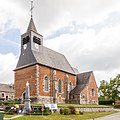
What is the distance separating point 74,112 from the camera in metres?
30.8

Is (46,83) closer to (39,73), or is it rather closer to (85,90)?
(39,73)

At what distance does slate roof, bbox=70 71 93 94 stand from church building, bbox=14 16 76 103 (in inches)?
88.6

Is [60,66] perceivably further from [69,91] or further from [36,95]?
[36,95]

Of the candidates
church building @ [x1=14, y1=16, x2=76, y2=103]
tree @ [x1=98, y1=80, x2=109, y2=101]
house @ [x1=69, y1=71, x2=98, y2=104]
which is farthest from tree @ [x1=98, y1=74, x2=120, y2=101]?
church building @ [x1=14, y1=16, x2=76, y2=103]

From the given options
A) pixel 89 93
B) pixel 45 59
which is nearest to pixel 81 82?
pixel 89 93

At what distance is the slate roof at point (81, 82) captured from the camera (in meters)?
49.6

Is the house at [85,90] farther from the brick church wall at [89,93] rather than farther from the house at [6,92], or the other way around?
the house at [6,92]

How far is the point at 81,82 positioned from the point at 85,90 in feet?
13.1

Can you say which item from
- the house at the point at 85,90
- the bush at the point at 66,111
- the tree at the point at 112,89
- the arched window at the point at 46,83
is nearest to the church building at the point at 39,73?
the arched window at the point at 46,83

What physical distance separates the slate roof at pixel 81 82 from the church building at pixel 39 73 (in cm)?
225

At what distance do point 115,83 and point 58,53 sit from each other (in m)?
26.0

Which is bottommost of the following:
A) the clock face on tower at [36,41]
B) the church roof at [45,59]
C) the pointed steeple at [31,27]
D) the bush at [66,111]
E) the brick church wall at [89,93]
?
the bush at [66,111]

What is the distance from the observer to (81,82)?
5303cm

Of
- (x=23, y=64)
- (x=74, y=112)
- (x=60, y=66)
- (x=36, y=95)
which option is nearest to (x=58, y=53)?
(x=60, y=66)
